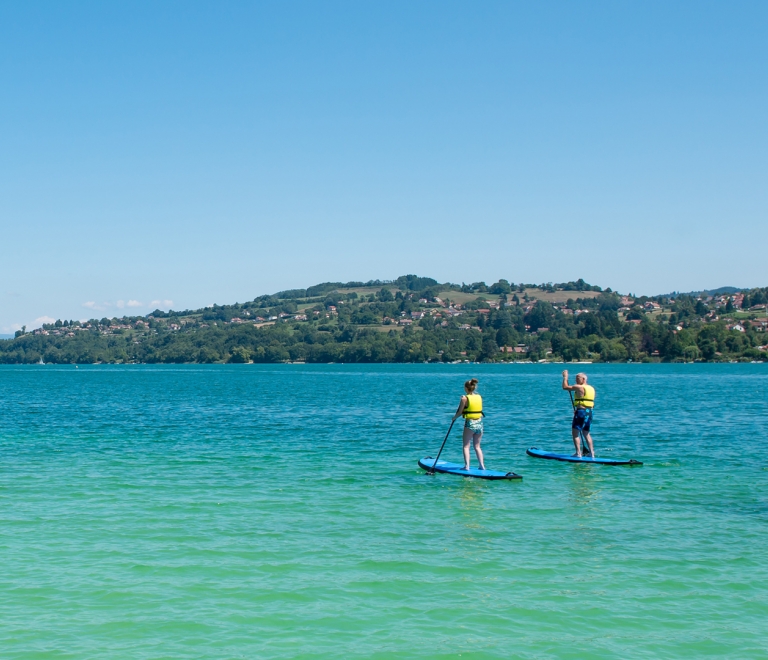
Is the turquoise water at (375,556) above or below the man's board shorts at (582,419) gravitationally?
below

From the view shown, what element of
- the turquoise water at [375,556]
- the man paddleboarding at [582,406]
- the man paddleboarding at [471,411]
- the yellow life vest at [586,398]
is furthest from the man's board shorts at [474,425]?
the yellow life vest at [586,398]

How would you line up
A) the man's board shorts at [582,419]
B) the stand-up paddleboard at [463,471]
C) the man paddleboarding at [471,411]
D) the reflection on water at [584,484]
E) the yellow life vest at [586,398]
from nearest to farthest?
the reflection on water at [584,484] → the stand-up paddleboard at [463,471] → the man paddleboarding at [471,411] → the yellow life vest at [586,398] → the man's board shorts at [582,419]

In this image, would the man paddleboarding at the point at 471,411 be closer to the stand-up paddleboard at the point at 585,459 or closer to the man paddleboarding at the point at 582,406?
the man paddleboarding at the point at 582,406

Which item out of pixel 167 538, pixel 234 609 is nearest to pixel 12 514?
pixel 167 538

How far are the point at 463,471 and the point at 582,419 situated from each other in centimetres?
550

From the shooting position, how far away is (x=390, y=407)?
5950cm

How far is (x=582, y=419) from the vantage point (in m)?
26.5

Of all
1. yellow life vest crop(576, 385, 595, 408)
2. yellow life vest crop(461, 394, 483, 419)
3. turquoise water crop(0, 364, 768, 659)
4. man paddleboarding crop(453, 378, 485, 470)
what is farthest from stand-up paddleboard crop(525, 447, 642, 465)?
yellow life vest crop(461, 394, 483, 419)

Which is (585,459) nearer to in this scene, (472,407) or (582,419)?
(582,419)

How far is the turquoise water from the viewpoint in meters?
10.5

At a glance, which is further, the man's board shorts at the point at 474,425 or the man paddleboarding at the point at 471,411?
the man's board shorts at the point at 474,425

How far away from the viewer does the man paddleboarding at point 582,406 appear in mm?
25781

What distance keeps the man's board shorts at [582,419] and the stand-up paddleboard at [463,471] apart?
4291mm

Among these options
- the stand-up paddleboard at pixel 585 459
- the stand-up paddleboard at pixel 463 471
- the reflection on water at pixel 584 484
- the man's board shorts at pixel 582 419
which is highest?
the man's board shorts at pixel 582 419
